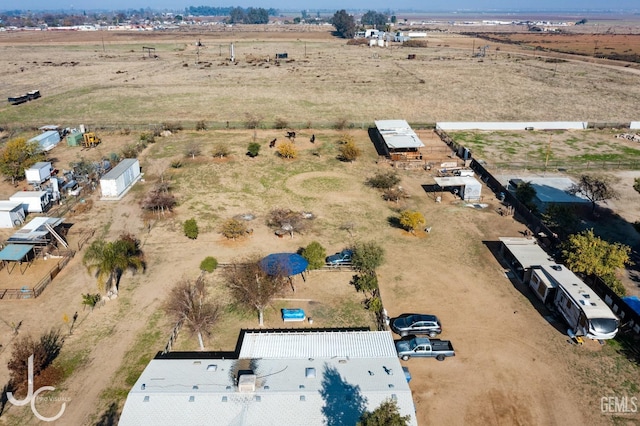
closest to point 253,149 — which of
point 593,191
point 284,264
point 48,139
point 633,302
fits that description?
point 48,139

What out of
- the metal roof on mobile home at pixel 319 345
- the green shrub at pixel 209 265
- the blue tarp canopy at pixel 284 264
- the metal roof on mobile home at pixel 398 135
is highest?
the metal roof on mobile home at pixel 398 135

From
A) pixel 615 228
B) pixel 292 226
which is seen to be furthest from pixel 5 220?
pixel 615 228

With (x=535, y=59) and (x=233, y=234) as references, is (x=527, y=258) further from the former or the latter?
(x=535, y=59)

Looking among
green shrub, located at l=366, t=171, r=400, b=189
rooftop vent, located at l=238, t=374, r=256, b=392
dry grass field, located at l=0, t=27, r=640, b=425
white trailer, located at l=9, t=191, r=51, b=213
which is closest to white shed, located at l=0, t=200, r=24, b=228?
white trailer, located at l=9, t=191, r=51, b=213

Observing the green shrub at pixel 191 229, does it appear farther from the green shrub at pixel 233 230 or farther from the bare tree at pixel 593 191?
the bare tree at pixel 593 191

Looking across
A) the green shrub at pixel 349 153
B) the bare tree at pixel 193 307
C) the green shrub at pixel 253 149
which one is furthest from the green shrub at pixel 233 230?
the green shrub at pixel 349 153
